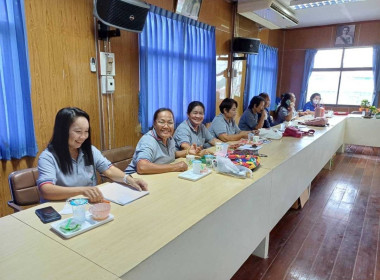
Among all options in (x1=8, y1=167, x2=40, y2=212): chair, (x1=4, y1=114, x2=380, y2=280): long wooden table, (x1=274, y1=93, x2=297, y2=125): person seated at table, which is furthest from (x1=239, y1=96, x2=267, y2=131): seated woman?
(x1=8, y1=167, x2=40, y2=212): chair

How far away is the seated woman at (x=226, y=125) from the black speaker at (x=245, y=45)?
6.58ft

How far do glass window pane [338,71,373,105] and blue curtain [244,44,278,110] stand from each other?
1.63 m

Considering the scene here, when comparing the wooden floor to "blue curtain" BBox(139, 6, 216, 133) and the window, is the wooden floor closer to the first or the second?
"blue curtain" BBox(139, 6, 216, 133)

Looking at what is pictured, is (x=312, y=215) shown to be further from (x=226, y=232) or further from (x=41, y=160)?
(x=41, y=160)

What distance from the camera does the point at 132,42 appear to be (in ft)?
10.1

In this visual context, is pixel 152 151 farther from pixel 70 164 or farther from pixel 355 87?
pixel 355 87

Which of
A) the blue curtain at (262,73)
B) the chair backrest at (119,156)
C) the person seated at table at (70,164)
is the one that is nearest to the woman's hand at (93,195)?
the person seated at table at (70,164)

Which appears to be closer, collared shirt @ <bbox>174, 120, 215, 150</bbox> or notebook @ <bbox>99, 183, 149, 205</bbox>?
notebook @ <bbox>99, 183, 149, 205</bbox>

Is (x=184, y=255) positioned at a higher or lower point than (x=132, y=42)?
lower

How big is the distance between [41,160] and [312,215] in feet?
8.51

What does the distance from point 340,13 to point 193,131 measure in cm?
474

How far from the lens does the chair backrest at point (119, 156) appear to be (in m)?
2.26

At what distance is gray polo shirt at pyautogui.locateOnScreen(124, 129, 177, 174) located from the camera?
6.07ft

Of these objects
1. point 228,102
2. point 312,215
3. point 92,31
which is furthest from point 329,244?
point 92,31
